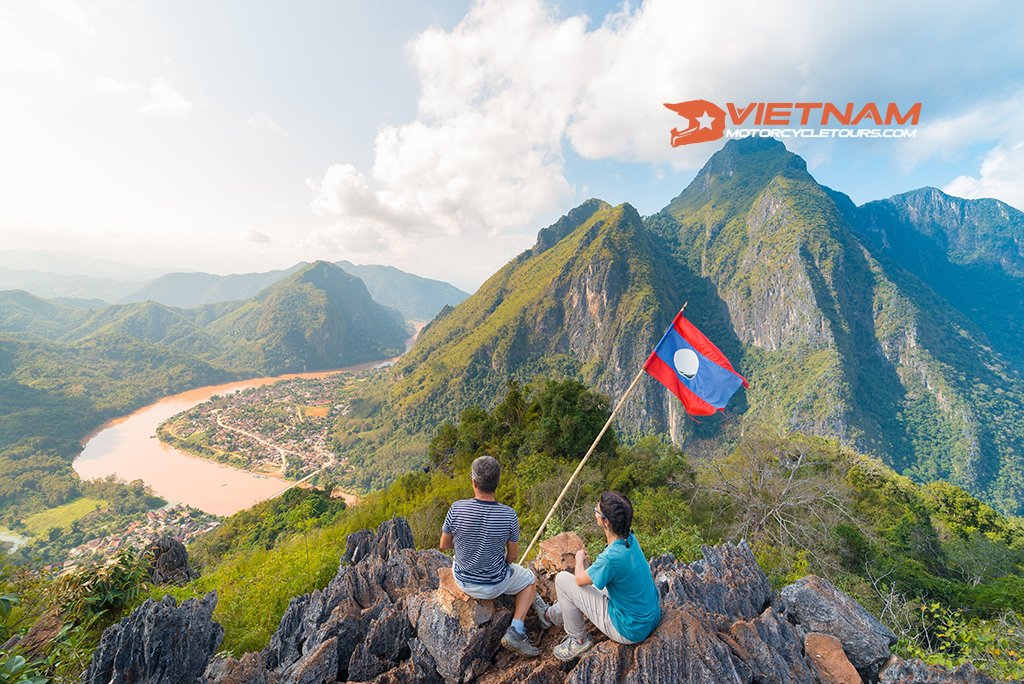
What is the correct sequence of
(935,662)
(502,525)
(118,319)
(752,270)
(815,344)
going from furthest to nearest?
(118,319), (752,270), (815,344), (935,662), (502,525)

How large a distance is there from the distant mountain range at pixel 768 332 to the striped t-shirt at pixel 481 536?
7617cm

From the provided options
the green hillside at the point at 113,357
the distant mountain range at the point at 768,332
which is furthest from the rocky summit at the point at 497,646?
the green hillside at the point at 113,357

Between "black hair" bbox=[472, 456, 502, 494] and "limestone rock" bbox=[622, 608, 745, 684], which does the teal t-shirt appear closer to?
"limestone rock" bbox=[622, 608, 745, 684]

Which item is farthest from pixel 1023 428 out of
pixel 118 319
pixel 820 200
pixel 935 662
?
pixel 118 319

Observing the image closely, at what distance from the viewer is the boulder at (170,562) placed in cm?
1068

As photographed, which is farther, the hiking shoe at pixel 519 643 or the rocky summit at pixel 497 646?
the hiking shoe at pixel 519 643

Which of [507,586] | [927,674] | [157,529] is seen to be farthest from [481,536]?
[157,529]

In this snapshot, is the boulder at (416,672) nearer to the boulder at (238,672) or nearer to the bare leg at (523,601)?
the bare leg at (523,601)

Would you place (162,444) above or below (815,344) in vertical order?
below

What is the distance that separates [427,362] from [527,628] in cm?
10539

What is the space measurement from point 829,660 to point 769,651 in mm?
1090

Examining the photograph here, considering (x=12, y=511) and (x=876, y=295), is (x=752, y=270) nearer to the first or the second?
(x=876, y=295)

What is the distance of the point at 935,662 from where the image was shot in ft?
16.8

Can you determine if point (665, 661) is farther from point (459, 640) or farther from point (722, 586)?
point (722, 586)
